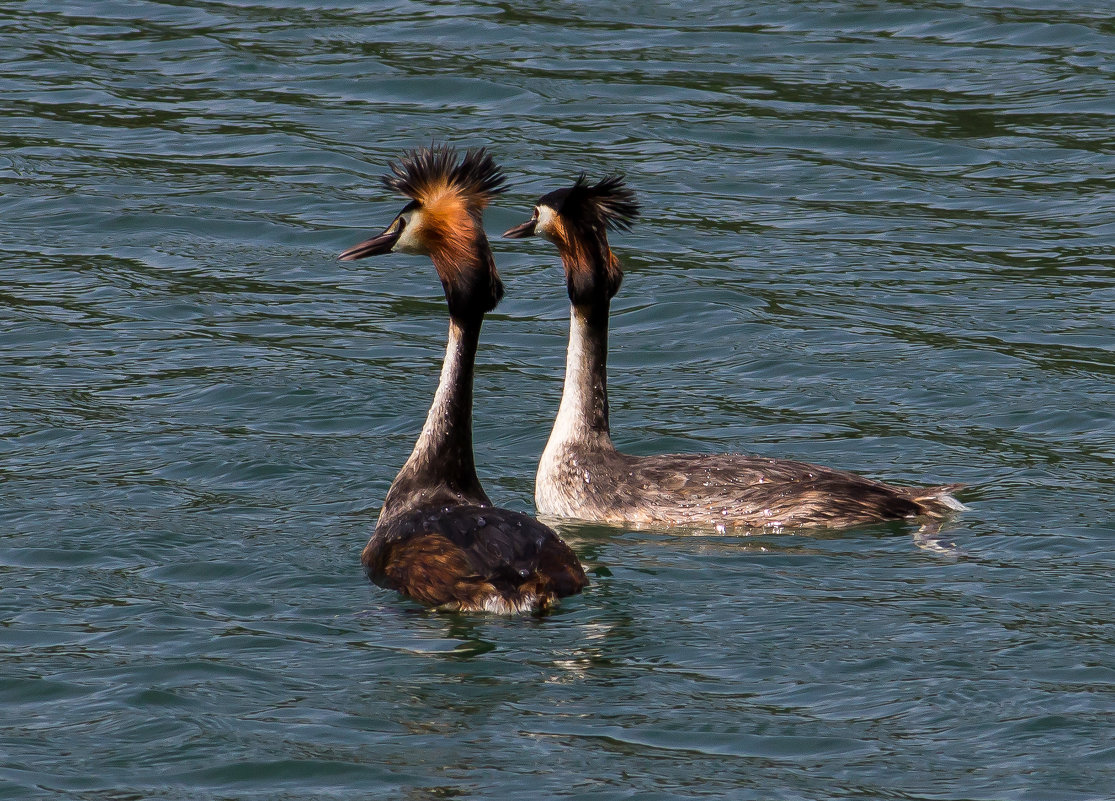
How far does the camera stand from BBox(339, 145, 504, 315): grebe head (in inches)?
368

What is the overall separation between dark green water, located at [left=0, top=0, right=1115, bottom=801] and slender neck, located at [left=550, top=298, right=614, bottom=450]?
26.1 inches

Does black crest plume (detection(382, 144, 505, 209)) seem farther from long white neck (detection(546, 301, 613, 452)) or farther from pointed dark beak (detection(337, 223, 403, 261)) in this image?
long white neck (detection(546, 301, 613, 452))

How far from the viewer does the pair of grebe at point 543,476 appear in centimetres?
860

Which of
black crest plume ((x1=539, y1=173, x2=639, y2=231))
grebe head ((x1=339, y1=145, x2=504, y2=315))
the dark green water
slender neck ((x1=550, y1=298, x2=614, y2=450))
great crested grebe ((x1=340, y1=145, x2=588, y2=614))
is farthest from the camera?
slender neck ((x1=550, y1=298, x2=614, y2=450))

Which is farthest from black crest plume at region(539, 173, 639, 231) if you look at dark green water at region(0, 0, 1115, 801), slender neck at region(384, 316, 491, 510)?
dark green water at region(0, 0, 1115, 801)

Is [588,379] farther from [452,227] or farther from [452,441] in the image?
[452,227]

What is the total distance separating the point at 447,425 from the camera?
9.55 m

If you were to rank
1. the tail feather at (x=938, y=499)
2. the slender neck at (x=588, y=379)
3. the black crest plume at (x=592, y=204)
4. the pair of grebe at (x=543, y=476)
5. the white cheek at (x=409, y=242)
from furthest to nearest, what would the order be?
the slender neck at (x=588, y=379)
the black crest plume at (x=592, y=204)
the tail feather at (x=938, y=499)
the white cheek at (x=409, y=242)
the pair of grebe at (x=543, y=476)

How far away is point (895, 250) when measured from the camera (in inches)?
599

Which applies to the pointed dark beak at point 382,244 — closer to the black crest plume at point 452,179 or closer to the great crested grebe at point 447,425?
the great crested grebe at point 447,425

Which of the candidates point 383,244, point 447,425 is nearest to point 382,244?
point 383,244

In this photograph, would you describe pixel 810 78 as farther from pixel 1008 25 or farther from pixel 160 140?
pixel 160 140

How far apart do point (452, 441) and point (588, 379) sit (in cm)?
180

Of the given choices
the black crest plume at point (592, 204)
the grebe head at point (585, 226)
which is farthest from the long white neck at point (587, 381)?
the black crest plume at point (592, 204)
